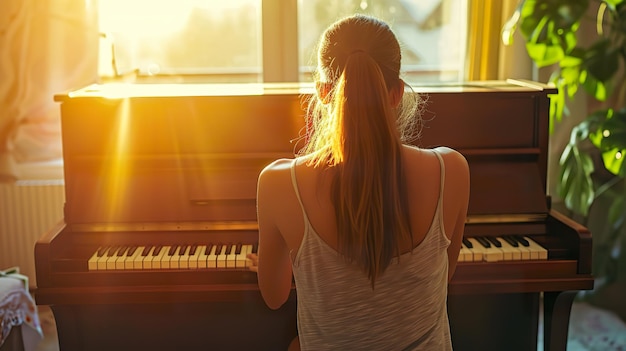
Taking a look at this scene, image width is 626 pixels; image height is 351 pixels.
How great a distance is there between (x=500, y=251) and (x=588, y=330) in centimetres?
129

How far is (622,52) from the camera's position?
277 centimetres

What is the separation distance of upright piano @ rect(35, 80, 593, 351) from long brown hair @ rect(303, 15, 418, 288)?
2.35 feet

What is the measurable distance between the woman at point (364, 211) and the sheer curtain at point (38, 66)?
77.7 inches

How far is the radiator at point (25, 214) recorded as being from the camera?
10.2 ft

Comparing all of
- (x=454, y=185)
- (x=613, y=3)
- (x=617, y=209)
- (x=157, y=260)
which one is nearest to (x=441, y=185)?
(x=454, y=185)

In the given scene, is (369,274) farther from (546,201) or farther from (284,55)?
(284,55)

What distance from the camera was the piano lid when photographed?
6.86 ft

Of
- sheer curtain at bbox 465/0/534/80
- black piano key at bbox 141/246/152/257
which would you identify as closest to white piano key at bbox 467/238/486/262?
black piano key at bbox 141/246/152/257

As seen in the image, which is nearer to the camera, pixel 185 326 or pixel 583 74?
pixel 185 326

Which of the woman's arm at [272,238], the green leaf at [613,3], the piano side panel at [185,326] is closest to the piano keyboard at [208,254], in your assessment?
the piano side panel at [185,326]

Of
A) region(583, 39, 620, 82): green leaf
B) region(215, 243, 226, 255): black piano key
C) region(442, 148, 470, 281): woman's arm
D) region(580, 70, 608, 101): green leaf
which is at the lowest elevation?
region(215, 243, 226, 255): black piano key

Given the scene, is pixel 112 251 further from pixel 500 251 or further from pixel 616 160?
pixel 616 160

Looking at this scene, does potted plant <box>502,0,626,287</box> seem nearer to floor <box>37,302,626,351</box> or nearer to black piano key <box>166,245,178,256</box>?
floor <box>37,302,626,351</box>

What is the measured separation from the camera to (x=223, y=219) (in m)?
2.07
